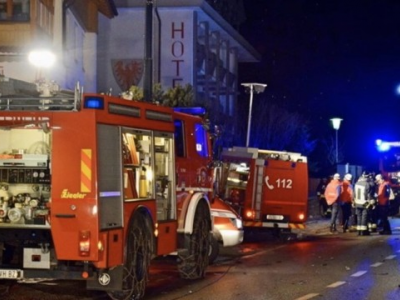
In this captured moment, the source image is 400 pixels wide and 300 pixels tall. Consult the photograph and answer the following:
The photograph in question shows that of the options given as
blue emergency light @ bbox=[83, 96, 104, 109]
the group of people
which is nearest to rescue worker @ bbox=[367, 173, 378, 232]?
the group of people

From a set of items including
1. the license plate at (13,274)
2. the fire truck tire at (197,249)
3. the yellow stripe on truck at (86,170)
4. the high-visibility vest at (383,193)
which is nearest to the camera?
the yellow stripe on truck at (86,170)

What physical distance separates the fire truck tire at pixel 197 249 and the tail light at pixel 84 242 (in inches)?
133

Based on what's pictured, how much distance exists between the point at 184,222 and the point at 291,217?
29.6ft

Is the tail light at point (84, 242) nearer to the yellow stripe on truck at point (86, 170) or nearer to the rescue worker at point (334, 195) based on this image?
the yellow stripe on truck at point (86, 170)

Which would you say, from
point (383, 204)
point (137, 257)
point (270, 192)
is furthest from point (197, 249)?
point (383, 204)

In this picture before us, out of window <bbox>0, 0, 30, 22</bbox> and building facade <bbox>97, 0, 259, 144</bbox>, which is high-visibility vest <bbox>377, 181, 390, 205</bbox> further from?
building facade <bbox>97, 0, 259, 144</bbox>

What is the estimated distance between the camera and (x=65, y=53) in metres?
25.8

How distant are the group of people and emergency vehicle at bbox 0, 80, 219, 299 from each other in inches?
508

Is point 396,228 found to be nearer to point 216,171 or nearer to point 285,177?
point 285,177

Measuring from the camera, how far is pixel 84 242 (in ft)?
33.5

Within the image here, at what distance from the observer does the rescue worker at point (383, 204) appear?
2520 centimetres

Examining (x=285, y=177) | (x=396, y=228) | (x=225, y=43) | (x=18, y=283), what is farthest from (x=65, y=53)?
(x=225, y=43)

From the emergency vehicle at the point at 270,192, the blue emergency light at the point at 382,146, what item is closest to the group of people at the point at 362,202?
the emergency vehicle at the point at 270,192

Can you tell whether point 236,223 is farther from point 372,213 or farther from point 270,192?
point 372,213
